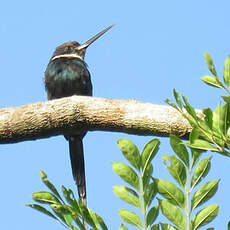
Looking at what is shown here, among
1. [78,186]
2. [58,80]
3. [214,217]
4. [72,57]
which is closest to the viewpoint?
[214,217]

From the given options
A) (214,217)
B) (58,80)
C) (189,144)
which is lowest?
(214,217)

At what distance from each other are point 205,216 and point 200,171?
0.48ft

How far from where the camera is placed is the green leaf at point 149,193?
5.47 feet

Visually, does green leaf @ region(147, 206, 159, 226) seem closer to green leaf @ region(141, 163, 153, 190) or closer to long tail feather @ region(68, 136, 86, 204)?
green leaf @ region(141, 163, 153, 190)

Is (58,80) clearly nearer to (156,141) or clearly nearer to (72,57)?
(72,57)

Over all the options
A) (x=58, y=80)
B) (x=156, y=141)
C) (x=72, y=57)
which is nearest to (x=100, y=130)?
(x=156, y=141)

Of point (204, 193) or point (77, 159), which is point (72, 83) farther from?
point (204, 193)

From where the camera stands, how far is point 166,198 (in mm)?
1681

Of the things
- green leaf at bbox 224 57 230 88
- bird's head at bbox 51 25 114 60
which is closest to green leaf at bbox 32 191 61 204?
green leaf at bbox 224 57 230 88

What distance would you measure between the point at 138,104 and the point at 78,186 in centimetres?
221

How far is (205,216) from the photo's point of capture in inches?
63.3

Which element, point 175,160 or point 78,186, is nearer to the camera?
point 175,160

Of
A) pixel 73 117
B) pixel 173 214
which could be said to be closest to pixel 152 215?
pixel 173 214

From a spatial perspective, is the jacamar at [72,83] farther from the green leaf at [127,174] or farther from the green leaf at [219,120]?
the green leaf at [219,120]
